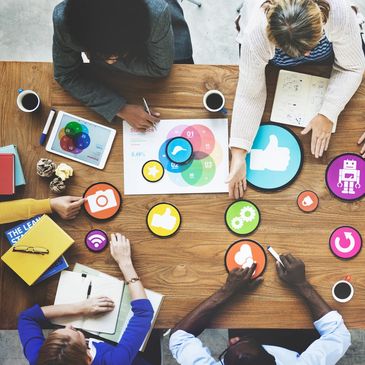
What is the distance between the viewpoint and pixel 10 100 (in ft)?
5.62

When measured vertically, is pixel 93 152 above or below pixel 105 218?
above

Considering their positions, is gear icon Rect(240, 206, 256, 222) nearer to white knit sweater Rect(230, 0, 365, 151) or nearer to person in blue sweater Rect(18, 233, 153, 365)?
white knit sweater Rect(230, 0, 365, 151)

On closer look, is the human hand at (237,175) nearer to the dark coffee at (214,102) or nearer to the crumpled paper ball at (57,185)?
the dark coffee at (214,102)

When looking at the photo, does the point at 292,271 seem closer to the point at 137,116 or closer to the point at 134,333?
the point at 134,333

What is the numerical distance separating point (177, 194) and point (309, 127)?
52 cm

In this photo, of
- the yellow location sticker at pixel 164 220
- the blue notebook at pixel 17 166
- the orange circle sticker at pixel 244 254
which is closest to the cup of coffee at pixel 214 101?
the yellow location sticker at pixel 164 220

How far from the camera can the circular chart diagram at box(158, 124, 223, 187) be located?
66.5 inches

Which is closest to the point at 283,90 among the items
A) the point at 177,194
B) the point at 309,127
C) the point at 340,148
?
the point at 309,127

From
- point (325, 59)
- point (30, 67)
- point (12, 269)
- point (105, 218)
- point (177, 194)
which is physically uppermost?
point (325, 59)

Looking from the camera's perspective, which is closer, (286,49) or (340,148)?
(286,49)

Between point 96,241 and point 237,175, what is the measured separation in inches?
21.4

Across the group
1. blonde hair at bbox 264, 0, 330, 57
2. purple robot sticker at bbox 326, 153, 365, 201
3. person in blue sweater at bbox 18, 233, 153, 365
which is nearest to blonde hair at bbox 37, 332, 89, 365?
person in blue sweater at bbox 18, 233, 153, 365

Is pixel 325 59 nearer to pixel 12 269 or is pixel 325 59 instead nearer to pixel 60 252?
pixel 60 252

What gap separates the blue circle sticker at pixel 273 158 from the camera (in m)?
1.68
